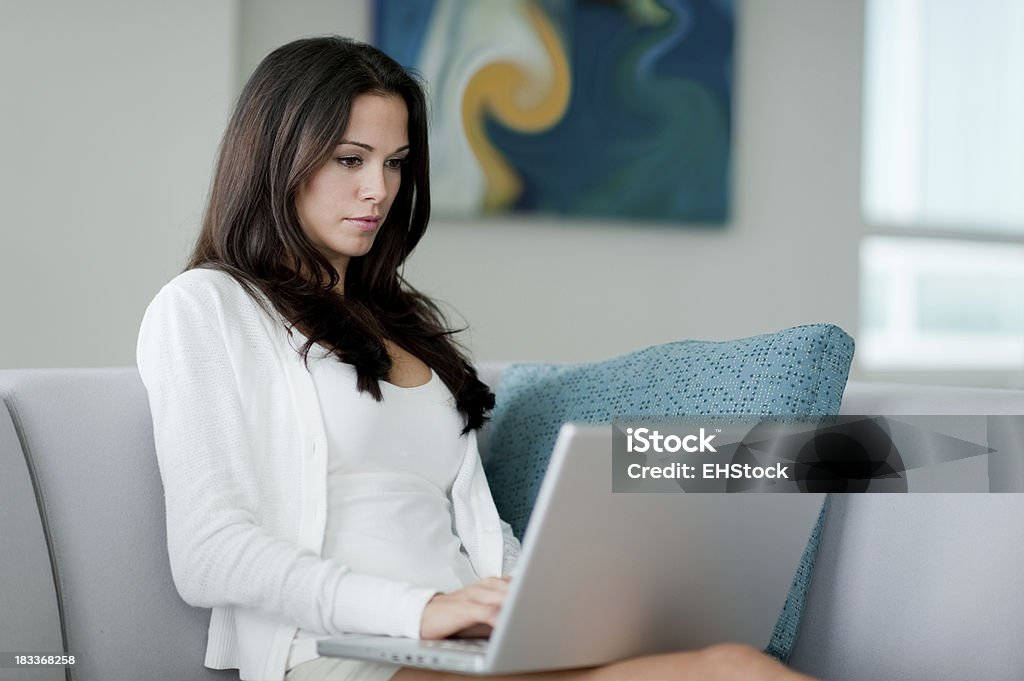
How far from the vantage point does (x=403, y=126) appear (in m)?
1.71

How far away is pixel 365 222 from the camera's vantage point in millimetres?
1679

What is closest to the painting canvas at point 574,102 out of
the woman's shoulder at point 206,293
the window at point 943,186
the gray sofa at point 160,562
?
the window at point 943,186

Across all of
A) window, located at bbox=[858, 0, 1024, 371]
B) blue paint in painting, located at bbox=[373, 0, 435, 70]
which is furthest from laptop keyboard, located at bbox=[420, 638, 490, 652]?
window, located at bbox=[858, 0, 1024, 371]

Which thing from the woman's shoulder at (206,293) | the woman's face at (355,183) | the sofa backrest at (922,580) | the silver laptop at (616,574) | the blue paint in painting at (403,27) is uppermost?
the blue paint in painting at (403,27)

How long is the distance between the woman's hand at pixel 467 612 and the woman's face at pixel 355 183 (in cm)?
63

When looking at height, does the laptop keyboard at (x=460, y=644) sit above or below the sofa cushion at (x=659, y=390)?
below

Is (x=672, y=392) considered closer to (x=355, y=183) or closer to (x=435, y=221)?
(x=355, y=183)

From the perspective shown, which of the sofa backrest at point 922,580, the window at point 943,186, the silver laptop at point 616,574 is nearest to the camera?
the silver laptop at point 616,574

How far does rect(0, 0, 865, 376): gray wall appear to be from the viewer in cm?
289

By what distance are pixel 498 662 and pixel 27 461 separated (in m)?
0.73

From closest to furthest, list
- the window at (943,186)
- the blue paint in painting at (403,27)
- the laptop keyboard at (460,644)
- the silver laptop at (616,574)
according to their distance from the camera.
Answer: the silver laptop at (616,574), the laptop keyboard at (460,644), the blue paint in painting at (403,27), the window at (943,186)

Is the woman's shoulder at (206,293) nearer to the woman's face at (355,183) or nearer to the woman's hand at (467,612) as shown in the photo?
the woman's face at (355,183)

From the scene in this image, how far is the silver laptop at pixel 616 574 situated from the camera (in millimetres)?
1038

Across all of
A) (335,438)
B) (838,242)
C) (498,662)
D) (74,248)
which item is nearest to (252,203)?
(335,438)
